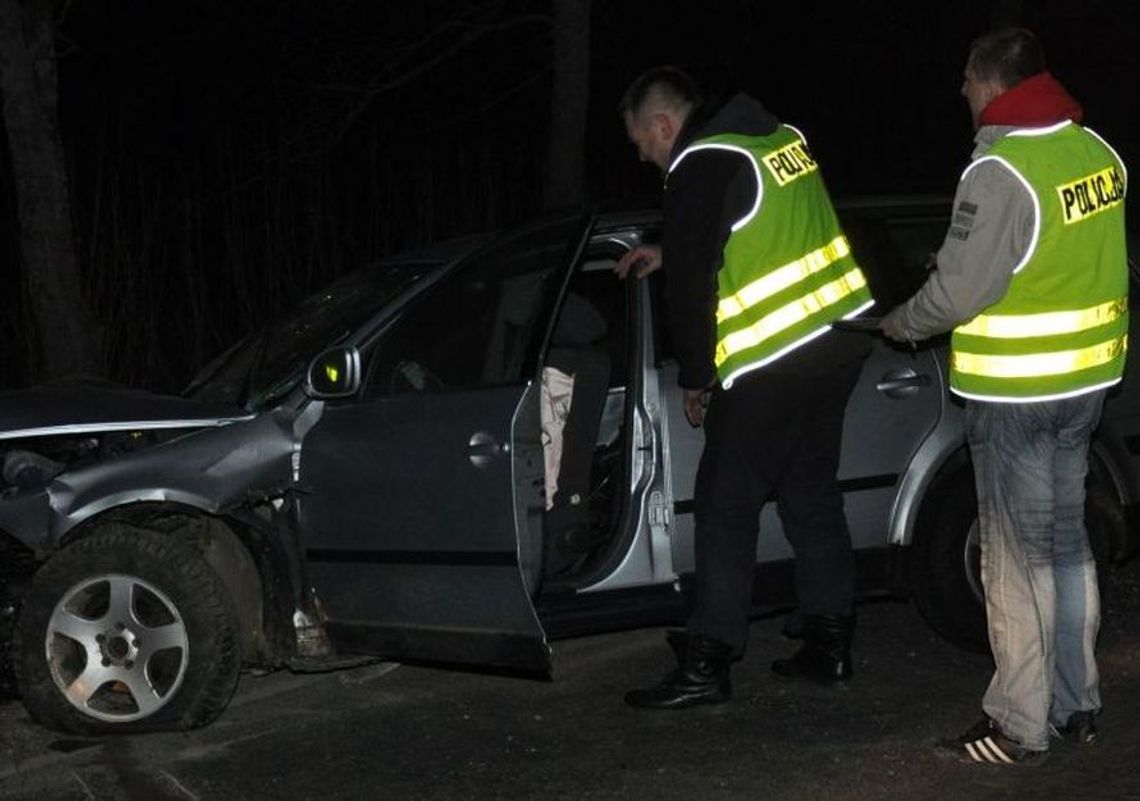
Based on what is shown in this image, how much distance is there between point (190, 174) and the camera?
20.5 metres

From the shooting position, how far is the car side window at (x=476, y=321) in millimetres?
5867

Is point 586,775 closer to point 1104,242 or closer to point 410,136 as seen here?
point 1104,242

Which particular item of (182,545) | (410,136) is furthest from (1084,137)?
(410,136)

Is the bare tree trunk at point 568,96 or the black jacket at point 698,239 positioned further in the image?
the bare tree trunk at point 568,96

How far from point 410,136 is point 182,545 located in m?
13.1

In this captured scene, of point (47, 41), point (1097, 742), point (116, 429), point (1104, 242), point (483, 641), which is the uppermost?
point (47, 41)

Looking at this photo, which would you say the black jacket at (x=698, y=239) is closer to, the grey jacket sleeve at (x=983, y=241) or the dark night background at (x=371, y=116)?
the grey jacket sleeve at (x=983, y=241)

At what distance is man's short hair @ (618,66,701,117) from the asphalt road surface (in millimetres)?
1902

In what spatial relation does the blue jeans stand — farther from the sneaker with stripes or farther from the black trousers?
the black trousers

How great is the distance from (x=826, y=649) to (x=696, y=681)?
0.48 meters

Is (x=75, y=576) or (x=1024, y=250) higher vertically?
(x=1024, y=250)

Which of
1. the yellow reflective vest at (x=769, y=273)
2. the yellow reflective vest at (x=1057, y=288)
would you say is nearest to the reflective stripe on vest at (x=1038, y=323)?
the yellow reflective vest at (x=1057, y=288)

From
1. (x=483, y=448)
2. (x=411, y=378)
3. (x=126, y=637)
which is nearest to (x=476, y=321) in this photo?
(x=411, y=378)

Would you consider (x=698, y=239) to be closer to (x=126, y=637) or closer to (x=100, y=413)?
(x=100, y=413)
